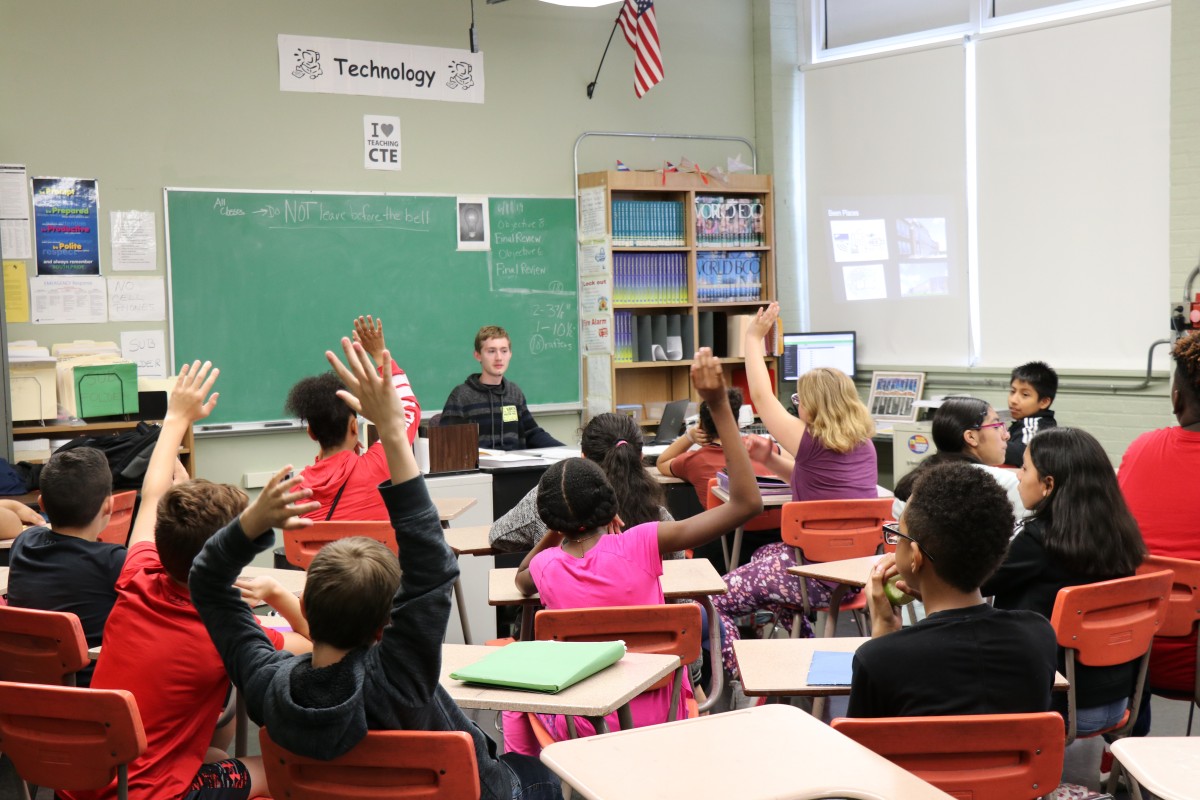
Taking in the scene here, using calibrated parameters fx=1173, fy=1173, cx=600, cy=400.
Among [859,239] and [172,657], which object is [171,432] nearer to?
[172,657]

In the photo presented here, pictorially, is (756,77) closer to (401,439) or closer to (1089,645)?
(1089,645)

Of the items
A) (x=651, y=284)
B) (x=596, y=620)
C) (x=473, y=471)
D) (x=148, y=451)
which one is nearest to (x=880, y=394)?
(x=651, y=284)

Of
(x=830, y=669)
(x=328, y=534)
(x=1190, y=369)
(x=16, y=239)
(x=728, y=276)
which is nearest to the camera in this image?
(x=830, y=669)

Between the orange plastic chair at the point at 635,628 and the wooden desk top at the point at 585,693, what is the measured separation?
0.69ft

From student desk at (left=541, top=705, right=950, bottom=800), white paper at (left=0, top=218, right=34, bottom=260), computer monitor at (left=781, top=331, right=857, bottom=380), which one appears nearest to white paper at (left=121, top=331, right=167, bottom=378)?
white paper at (left=0, top=218, right=34, bottom=260)

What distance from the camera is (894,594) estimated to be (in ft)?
7.68

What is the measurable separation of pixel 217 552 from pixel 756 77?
22.8ft

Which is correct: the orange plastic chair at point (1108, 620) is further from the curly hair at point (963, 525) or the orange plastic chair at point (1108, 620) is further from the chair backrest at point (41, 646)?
the chair backrest at point (41, 646)

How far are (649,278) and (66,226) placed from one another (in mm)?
3408

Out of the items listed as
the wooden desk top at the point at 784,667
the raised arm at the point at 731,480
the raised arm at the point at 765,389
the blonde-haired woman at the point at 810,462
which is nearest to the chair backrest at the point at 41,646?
the raised arm at the point at 731,480

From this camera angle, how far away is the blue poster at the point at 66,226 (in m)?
5.82

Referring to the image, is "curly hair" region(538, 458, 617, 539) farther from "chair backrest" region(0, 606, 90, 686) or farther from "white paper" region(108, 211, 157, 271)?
"white paper" region(108, 211, 157, 271)

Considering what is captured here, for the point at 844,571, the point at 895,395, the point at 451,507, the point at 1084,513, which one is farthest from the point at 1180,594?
the point at 895,395

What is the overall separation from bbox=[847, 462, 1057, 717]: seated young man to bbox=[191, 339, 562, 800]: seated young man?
0.77 metres
